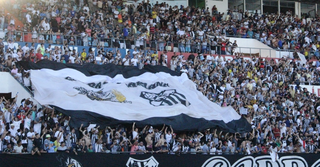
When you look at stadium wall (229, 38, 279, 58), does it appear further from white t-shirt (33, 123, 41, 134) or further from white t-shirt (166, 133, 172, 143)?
white t-shirt (33, 123, 41, 134)

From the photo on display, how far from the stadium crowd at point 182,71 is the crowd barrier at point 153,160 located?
0.31m

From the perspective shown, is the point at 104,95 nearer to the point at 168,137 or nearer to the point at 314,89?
the point at 168,137

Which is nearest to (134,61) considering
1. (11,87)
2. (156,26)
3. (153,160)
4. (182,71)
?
(182,71)

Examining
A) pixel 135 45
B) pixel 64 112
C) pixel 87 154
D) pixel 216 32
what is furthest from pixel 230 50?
pixel 87 154

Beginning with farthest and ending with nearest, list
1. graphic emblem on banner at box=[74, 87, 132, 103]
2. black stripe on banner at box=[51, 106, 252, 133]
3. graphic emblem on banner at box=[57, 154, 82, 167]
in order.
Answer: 1. graphic emblem on banner at box=[74, 87, 132, 103]
2. black stripe on banner at box=[51, 106, 252, 133]
3. graphic emblem on banner at box=[57, 154, 82, 167]

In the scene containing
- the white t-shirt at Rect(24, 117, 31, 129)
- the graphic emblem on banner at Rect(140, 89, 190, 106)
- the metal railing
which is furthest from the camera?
the metal railing

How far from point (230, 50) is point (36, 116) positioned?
15616mm

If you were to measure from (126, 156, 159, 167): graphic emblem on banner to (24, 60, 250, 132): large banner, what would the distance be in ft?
9.62

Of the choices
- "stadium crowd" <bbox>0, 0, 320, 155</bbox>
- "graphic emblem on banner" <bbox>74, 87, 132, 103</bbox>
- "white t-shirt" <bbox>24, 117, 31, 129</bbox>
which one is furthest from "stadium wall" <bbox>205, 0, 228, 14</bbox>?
"white t-shirt" <bbox>24, 117, 31, 129</bbox>

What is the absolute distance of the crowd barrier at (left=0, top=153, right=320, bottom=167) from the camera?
1677 centimetres

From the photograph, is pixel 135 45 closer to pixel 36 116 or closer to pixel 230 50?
pixel 230 50

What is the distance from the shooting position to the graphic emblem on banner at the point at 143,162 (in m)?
18.2

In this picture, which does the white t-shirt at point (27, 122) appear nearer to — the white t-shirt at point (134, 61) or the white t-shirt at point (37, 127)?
the white t-shirt at point (37, 127)

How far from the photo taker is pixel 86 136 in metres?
19.2
